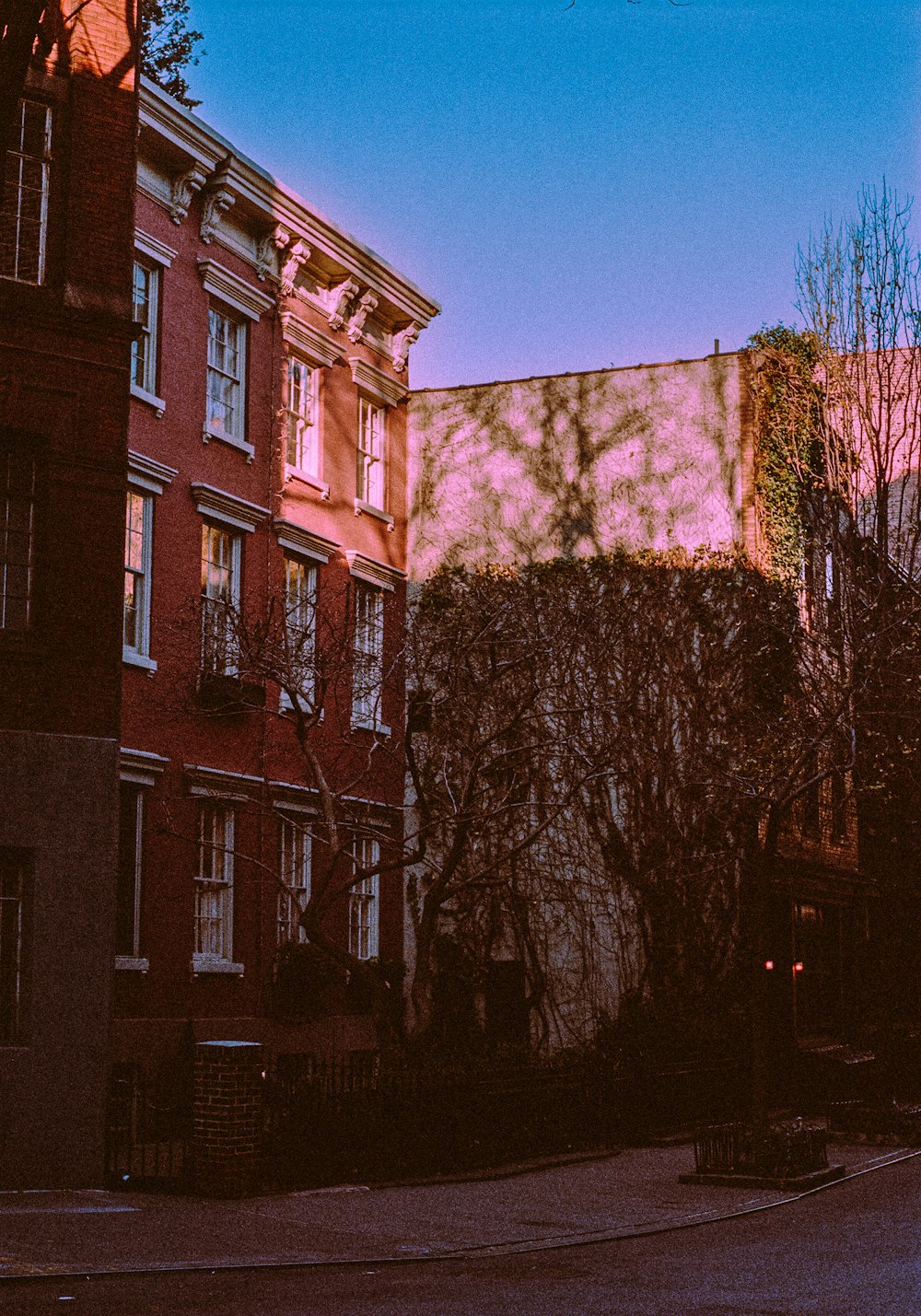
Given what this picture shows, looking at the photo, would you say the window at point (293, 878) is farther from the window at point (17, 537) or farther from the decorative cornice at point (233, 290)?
the window at point (17, 537)

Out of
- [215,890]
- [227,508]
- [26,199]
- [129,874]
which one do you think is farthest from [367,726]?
[26,199]

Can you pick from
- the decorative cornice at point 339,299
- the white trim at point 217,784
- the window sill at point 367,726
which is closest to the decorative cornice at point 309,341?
the decorative cornice at point 339,299

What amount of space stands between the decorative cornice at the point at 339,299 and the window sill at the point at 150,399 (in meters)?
5.53

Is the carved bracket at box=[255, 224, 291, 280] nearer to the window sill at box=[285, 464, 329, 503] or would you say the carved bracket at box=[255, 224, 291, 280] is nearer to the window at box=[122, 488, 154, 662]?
the window sill at box=[285, 464, 329, 503]

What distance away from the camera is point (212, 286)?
22.8m

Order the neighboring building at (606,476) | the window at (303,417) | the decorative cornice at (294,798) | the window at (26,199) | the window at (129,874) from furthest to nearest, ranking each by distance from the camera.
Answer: the neighboring building at (606,476) → the window at (303,417) → the decorative cornice at (294,798) → the window at (129,874) → the window at (26,199)

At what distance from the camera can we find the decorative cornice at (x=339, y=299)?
26.1 meters

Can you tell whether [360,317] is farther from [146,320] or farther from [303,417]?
[146,320]

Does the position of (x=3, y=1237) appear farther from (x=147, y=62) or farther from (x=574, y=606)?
(x=147, y=62)

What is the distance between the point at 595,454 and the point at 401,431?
3705mm

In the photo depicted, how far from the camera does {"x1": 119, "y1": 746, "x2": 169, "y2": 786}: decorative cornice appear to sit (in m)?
20.2

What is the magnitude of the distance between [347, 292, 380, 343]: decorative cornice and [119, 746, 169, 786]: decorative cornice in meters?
9.05

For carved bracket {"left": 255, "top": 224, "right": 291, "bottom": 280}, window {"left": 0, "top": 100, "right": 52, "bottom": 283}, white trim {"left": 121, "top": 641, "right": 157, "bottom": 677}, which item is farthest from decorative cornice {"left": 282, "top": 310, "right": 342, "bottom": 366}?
window {"left": 0, "top": 100, "right": 52, "bottom": 283}

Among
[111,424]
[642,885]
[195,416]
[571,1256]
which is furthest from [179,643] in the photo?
[571,1256]
